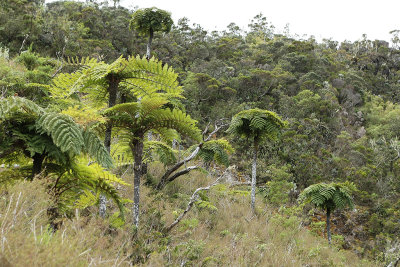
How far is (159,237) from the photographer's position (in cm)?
359

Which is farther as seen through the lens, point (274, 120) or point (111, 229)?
point (274, 120)

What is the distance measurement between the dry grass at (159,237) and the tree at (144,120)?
69 cm

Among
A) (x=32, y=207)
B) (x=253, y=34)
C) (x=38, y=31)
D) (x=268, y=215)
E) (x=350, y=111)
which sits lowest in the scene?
(x=268, y=215)

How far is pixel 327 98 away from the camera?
2186cm

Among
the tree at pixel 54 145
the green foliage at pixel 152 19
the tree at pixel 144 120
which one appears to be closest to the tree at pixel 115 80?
the tree at pixel 144 120

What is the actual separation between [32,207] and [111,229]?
95 centimetres

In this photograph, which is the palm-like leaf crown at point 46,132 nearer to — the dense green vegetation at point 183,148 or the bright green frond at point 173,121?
the dense green vegetation at point 183,148

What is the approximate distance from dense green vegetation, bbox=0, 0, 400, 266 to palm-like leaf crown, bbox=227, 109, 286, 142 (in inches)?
1.6

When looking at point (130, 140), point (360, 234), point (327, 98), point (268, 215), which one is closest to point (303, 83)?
point (327, 98)

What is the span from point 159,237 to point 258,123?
3.88 metres

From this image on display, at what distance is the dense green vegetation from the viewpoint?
1.96 meters

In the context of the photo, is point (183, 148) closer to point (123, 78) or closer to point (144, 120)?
point (144, 120)

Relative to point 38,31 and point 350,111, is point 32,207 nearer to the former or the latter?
point 38,31

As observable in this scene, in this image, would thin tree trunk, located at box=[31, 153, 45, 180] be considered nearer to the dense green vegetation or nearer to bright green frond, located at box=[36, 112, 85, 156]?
the dense green vegetation
